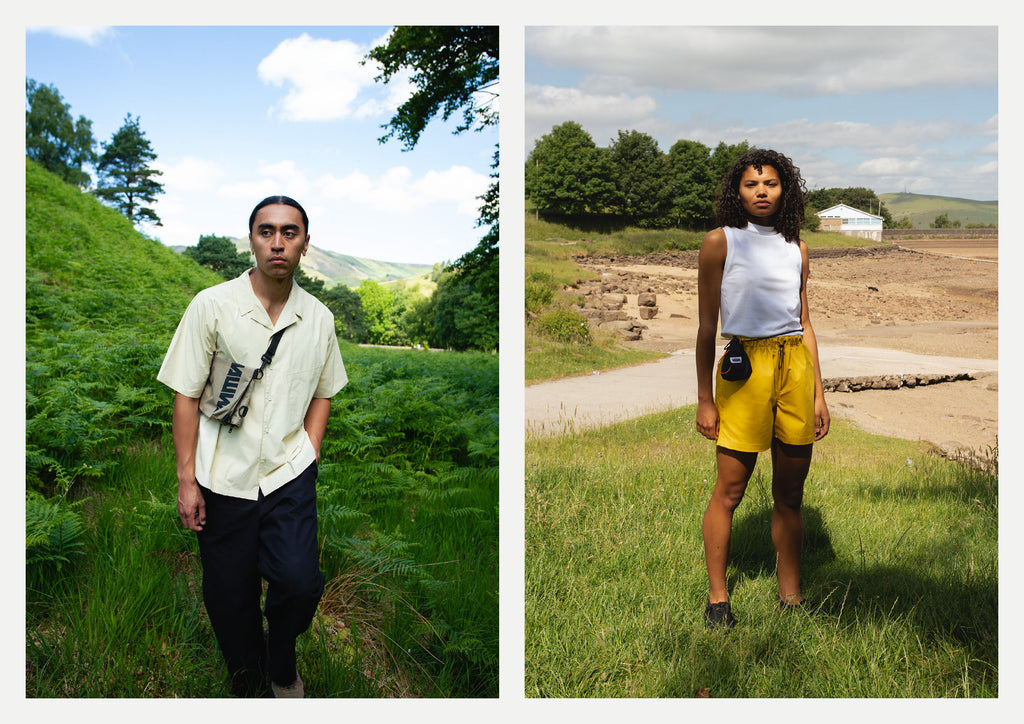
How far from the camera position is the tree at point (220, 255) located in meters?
12.7

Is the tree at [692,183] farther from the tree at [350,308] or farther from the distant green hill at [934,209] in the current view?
the tree at [350,308]

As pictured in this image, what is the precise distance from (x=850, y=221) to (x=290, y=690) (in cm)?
323

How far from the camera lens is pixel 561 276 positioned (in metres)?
3.51

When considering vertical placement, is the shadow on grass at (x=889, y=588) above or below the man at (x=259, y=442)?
below

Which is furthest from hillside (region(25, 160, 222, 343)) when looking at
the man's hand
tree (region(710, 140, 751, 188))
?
tree (region(710, 140, 751, 188))

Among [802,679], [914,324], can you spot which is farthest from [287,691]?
[914,324]

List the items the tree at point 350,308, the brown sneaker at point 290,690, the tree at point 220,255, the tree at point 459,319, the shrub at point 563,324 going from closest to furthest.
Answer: the brown sneaker at point 290,690, the shrub at point 563,324, the tree at point 220,255, the tree at point 459,319, the tree at point 350,308

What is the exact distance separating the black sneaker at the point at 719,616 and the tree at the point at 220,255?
11236 millimetres

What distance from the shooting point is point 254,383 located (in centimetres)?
216

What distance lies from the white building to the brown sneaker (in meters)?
3.02

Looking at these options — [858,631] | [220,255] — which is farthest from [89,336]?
[220,255]

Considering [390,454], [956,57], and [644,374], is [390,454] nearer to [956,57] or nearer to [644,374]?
[644,374]

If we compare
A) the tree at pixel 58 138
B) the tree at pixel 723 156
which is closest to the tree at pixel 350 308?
the tree at pixel 58 138

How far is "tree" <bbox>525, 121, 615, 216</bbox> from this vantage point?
3.16 metres
